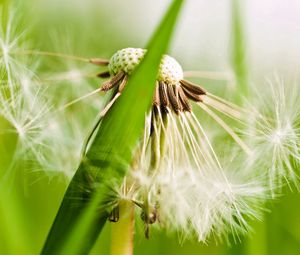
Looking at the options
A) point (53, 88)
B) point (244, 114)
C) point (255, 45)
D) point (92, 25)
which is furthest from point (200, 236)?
point (92, 25)

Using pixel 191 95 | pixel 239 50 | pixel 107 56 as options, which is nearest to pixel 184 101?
pixel 191 95

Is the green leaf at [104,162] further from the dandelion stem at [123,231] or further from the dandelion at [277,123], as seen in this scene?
the dandelion at [277,123]

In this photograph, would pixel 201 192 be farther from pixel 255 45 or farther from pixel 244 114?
pixel 255 45

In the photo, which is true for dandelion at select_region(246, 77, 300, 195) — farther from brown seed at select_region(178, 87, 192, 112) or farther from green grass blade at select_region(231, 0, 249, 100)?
green grass blade at select_region(231, 0, 249, 100)

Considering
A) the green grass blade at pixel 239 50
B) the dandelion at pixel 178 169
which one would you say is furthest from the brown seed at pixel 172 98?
the green grass blade at pixel 239 50

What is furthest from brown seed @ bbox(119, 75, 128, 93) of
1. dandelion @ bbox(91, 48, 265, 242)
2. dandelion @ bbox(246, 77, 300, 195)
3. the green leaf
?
dandelion @ bbox(246, 77, 300, 195)

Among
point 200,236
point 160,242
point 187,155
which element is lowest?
point 160,242

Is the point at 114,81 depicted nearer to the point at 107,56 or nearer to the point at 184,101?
the point at 184,101
